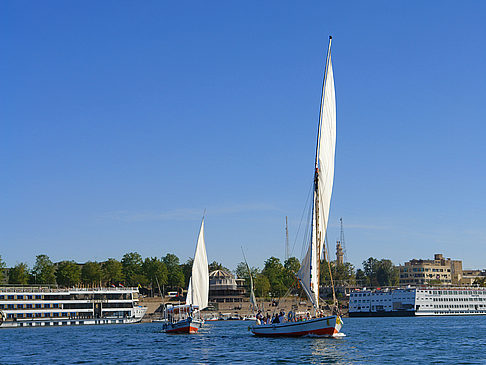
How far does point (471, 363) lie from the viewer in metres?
53.8

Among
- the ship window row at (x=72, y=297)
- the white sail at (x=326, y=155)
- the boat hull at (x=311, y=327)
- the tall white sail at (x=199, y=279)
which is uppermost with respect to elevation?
the white sail at (x=326, y=155)

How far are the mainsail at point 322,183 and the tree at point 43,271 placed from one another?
425 ft

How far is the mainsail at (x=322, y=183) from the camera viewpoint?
245 ft

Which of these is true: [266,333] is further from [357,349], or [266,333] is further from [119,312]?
[119,312]

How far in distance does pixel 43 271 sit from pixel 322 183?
13407cm

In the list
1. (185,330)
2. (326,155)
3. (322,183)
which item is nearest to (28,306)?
(185,330)

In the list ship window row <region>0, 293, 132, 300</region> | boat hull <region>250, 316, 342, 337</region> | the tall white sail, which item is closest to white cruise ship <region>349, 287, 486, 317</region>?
ship window row <region>0, 293, 132, 300</region>

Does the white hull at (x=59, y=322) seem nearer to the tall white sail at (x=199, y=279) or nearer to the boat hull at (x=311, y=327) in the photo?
the tall white sail at (x=199, y=279)

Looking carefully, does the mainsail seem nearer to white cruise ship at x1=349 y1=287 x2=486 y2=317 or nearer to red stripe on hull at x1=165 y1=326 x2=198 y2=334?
red stripe on hull at x1=165 y1=326 x2=198 y2=334

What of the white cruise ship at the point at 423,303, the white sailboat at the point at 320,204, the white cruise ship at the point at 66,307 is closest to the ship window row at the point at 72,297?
the white cruise ship at the point at 66,307

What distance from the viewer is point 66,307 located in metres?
163

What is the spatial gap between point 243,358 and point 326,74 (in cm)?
3249

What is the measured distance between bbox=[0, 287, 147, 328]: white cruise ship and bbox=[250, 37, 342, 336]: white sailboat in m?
93.7

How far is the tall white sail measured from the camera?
103625 millimetres
